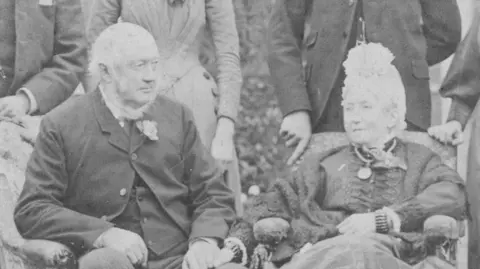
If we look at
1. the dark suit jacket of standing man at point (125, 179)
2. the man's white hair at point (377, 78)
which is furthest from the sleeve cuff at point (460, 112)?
the dark suit jacket of standing man at point (125, 179)

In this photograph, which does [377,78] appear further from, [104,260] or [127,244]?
[104,260]

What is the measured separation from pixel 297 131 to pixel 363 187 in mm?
686

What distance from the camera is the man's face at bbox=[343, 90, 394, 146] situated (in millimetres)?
8539

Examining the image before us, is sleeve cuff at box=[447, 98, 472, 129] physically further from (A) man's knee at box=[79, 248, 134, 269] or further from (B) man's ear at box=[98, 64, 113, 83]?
(A) man's knee at box=[79, 248, 134, 269]

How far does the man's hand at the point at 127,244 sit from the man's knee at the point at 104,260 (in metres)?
0.07

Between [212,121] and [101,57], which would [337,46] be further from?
[101,57]

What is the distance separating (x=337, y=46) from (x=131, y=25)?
1315mm

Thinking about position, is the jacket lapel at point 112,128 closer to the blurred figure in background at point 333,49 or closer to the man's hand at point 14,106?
the man's hand at point 14,106

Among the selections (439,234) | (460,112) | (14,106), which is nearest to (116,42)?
(14,106)

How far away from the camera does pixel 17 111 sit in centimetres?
911

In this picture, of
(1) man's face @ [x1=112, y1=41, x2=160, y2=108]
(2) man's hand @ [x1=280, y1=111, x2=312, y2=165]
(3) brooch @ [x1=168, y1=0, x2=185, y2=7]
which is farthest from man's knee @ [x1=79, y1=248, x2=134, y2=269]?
(3) brooch @ [x1=168, y1=0, x2=185, y2=7]

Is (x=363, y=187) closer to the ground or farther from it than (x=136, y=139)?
closer to the ground

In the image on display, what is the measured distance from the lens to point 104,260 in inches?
307

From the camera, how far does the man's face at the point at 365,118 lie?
8.54 meters
